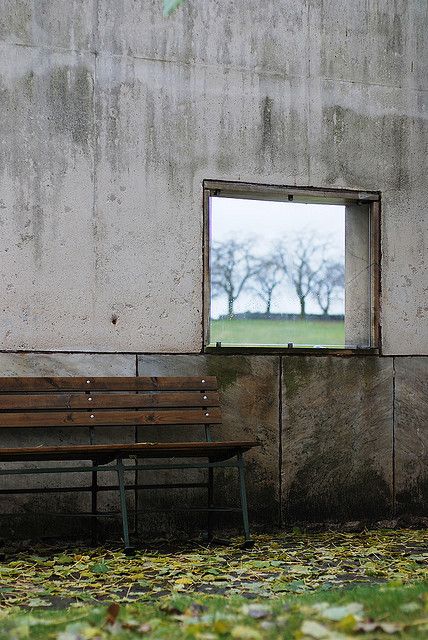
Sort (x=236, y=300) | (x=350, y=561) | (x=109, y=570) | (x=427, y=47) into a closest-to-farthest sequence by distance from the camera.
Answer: (x=109, y=570) < (x=350, y=561) < (x=236, y=300) < (x=427, y=47)

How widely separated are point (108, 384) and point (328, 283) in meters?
2.12

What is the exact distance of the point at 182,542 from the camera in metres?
7.77

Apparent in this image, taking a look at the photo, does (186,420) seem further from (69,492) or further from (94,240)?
(94,240)

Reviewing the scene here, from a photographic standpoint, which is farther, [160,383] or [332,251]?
[332,251]

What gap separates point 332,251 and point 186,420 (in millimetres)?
2019

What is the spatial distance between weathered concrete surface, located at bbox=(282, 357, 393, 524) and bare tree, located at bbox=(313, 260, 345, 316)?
0.49 meters

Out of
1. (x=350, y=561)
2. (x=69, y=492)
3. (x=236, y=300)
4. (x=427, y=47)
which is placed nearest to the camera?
(x=350, y=561)

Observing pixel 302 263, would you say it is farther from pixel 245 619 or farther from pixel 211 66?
pixel 245 619

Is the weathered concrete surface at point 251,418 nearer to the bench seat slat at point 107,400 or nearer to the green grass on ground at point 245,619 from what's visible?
the bench seat slat at point 107,400

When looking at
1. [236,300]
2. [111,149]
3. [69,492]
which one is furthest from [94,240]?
[69,492]

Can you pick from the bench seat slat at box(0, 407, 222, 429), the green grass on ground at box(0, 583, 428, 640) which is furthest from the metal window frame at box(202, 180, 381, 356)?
the green grass on ground at box(0, 583, 428, 640)

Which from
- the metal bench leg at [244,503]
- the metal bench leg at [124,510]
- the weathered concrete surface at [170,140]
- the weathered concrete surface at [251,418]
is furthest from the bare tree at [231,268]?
the metal bench leg at [124,510]

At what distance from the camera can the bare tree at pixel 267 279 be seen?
8430mm

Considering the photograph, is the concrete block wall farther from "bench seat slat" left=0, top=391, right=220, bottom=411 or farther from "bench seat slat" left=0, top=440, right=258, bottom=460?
"bench seat slat" left=0, top=440, right=258, bottom=460
